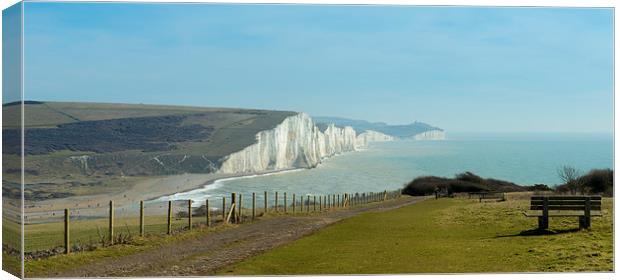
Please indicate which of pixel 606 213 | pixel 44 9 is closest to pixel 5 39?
pixel 44 9

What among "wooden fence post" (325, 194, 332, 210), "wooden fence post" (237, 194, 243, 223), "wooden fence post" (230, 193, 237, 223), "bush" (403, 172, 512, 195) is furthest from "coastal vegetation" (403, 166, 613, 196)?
"wooden fence post" (230, 193, 237, 223)

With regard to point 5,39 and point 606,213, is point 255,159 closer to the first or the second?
point 5,39

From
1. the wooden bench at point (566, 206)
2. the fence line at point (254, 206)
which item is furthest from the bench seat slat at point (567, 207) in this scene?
the fence line at point (254, 206)

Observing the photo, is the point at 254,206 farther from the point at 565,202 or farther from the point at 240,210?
the point at 565,202

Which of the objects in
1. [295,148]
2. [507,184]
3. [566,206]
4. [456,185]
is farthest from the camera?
[295,148]

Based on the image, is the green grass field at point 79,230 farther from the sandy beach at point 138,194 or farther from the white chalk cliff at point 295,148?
the white chalk cliff at point 295,148

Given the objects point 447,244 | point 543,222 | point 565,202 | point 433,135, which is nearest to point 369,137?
point 433,135

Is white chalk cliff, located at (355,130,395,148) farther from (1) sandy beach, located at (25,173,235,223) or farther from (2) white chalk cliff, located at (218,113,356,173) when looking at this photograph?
(1) sandy beach, located at (25,173,235,223)
